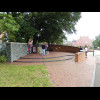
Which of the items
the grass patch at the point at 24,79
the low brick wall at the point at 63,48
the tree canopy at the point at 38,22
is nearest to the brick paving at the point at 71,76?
→ the grass patch at the point at 24,79

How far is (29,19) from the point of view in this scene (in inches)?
548

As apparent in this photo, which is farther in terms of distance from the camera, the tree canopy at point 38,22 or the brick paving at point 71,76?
the tree canopy at point 38,22

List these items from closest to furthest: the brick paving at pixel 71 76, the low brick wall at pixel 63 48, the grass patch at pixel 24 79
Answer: the grass patch at pixel 24 79 → the brick paving at pixel 71 76 → the low brick wall at pixel 63 48

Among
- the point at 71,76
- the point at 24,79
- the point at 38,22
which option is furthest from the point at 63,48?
the point at 24,79

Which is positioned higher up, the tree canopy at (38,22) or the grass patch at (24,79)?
the tree canopy at (38,22)

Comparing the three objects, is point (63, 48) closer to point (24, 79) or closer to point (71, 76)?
point (71, 76)

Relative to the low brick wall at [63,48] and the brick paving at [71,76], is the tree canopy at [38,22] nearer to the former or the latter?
the low brick wall at [63,48]

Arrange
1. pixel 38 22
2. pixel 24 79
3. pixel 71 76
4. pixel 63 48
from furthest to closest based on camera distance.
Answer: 1. pixel 63 48
2. pixel 38 22
3. pixel 71 76
4. pixel 24 79

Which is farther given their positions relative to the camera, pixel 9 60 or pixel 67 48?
pixel 67 48

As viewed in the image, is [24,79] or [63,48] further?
[63,48]
